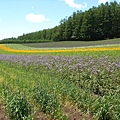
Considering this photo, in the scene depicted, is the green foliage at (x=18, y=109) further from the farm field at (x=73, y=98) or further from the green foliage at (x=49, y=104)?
the green foliage at (x=49, y=104)

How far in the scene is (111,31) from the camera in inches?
2869

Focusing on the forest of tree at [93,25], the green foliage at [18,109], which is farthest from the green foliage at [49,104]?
the forest of tree at [93,25]

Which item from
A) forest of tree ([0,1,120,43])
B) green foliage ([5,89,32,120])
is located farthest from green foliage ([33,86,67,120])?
forest of tree ([0,1,120,43])

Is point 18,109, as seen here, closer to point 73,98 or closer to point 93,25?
point 73,98

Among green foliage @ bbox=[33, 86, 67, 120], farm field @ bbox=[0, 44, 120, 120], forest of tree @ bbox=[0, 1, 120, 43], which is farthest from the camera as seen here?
forest of tree @ bbox=[0, 1, 120, 43]

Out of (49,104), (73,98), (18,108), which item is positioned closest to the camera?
(18,108)

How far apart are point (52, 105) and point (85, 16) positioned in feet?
245

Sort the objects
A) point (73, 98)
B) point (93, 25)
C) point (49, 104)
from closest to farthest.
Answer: point (49, 104)
point (73, 98)
point (93, 25)

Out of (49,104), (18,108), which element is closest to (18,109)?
(18,108)

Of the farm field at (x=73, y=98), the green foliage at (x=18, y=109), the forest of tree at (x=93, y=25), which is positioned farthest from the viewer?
the forest of tree at (x=93, y=25)

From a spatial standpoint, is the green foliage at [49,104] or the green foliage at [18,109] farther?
A: the green foliage at [49,104]

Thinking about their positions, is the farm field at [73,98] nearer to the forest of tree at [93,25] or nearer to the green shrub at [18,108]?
the green shrub at [18,108]

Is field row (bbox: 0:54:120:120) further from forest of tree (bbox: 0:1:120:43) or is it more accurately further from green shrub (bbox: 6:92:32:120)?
forest of tree (bbox: 0:1:120:43)

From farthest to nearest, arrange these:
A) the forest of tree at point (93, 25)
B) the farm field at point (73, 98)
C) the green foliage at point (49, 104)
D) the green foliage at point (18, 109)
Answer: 1. the forest of tree at point (93, 25)
2. the green foliage at point (49, 104)
3. the farm field at point (73, 98)
4. the green foliage at point (18, 109)
